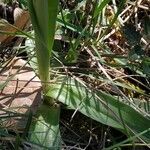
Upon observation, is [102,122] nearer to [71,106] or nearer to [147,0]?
[71,106]

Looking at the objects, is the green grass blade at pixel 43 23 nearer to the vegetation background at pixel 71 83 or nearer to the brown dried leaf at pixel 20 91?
the vegetation background at pixel 71 83

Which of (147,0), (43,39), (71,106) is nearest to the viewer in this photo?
(43,39)

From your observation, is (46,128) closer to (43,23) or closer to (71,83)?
(71,83)

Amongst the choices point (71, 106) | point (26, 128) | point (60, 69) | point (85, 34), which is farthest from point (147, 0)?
point (26, 128)

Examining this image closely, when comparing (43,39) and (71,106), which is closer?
(43,39)

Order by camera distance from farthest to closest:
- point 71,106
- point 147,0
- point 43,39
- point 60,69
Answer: point 147,0, point 60,69, point 71,106, point 43,39

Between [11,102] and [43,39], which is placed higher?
[43,39]
